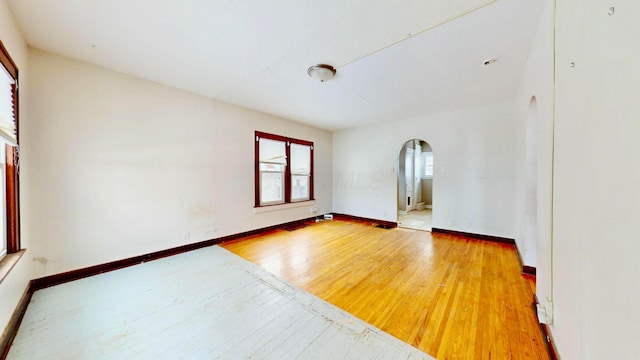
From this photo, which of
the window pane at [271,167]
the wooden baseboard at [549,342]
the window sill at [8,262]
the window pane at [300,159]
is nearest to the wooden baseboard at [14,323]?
the window sill at [8,262]

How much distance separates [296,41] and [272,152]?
291 centimetres

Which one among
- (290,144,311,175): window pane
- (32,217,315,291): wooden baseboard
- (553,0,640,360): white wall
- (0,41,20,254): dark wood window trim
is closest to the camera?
(553,0,640,360): white wall

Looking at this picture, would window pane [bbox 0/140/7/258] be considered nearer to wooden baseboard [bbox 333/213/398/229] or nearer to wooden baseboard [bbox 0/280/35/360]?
wooden baseboard [bbox 0/280/35/360]

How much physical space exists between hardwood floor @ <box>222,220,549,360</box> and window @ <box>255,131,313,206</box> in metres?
1.05

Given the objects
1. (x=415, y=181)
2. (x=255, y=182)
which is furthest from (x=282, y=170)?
(x=415, y=181)

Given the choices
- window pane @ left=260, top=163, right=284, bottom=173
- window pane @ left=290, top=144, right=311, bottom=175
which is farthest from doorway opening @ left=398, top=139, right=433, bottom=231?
window pane @ left=260, top=163, right=284, bottom=173

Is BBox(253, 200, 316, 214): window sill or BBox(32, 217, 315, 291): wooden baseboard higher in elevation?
BBox(253, 200, 316, 214): window sill

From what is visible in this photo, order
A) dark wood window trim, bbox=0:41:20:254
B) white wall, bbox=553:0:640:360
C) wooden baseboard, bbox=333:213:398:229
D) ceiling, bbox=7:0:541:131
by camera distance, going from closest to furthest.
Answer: white wall, bbox=553:0:640:360, ceiling, bbox=7:0:541:131, dark wood window trim, bbox=0:41:20:254, wooden baseboard, bbox=333:213:398:229

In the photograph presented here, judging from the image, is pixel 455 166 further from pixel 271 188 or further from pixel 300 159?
pixel 271 188

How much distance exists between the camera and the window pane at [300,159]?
17.4ft

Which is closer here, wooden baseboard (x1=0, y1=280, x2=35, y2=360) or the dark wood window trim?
wooden baseboard (x1=0, y1=280, x2=35, y2=360)

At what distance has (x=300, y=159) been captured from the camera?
5.52 metres

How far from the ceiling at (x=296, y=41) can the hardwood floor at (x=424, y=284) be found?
2.51 m

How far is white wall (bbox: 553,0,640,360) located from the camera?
0.71 m
